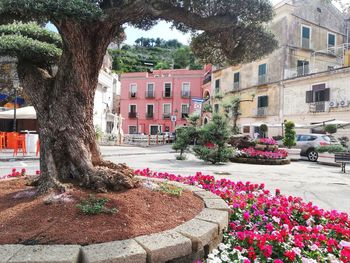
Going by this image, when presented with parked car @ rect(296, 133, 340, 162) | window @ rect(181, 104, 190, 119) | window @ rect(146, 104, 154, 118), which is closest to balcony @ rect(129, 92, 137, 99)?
window @ rect(146, 104, 154, 118)

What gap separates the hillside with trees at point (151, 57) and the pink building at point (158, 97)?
3.63 m

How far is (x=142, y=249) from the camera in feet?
8.66

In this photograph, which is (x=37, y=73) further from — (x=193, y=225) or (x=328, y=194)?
(x=328, y=194)

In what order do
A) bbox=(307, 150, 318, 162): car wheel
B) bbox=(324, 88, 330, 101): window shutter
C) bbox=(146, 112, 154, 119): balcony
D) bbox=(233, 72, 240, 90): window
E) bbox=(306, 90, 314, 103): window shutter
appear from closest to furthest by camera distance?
1. bbox=(307, 150, 318, 162): car wheel
2. bbox=(324, 88, 330, 101): window shutter
3. bbox=(306, 90, 314, 103): window shutter
4. bbox=(233, 72, 240, 90): window
5. bbox=(146, 112, 154, 119): balcony

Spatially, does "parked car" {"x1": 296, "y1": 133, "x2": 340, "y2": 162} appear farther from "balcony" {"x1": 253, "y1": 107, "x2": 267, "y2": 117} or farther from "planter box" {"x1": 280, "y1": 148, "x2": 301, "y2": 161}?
"balcony" {"x1": 253, "y1": 107, "x2": 267, "y2": 117}

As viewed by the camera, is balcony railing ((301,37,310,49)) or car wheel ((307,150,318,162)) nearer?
car wheel ((307,150,318,162))

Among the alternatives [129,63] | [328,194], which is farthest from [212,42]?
[129,63]

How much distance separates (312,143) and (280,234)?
17796 mm

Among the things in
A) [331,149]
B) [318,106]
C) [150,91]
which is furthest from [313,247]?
[150,91]

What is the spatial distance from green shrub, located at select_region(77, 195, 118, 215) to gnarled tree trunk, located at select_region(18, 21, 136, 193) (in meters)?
0.48

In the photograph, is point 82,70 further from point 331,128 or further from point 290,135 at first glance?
point 331,128

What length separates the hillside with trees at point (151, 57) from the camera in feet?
224

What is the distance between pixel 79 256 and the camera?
Answer: 2520mm

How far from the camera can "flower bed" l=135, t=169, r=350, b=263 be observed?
303 centimetres
